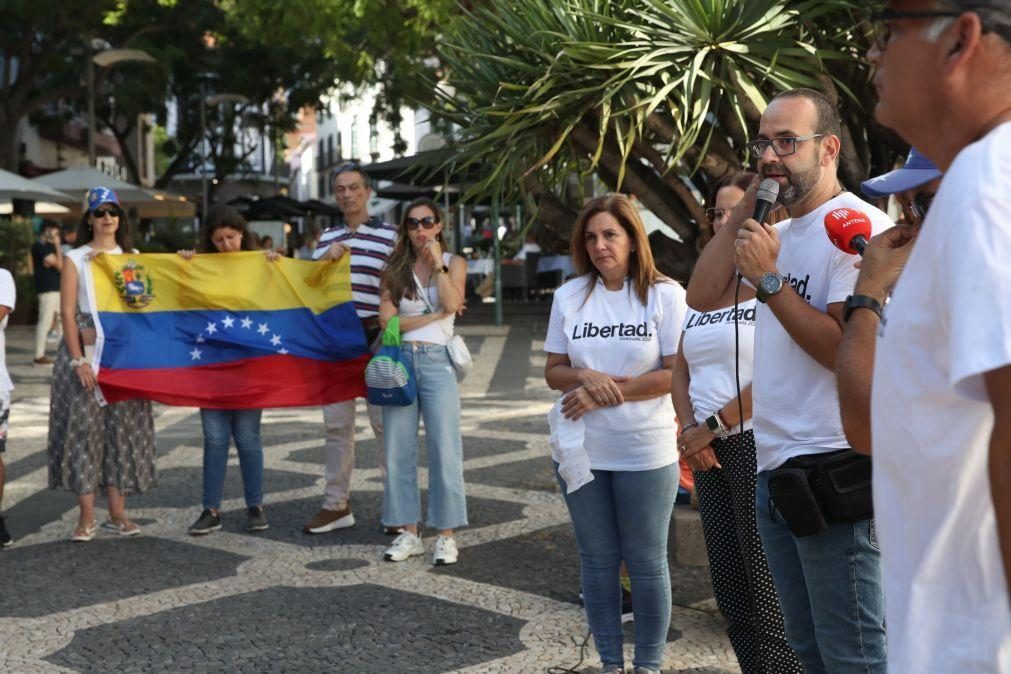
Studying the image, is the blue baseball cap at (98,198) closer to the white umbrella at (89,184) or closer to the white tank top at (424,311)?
the white tank top at (424,311)

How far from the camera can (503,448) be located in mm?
9797

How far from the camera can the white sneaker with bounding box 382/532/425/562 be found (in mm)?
6359

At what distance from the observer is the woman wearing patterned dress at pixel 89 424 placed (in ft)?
22.8

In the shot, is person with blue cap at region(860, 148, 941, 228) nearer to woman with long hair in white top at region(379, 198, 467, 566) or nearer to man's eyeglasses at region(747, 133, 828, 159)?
man's eyeglasses at region(747, 133, 828, 159)

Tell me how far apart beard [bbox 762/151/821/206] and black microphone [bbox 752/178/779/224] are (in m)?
0.04

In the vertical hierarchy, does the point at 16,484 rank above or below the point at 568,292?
below

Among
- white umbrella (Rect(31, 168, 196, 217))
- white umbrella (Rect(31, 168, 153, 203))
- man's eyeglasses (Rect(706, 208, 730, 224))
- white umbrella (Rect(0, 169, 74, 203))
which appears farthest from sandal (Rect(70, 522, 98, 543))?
white umbrella (Rect(31, 168, 153, 203))

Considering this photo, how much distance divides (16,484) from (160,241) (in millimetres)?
19452

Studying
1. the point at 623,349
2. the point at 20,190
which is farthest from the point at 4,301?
the point at 20,190

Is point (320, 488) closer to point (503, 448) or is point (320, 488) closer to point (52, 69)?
point (503, 448)

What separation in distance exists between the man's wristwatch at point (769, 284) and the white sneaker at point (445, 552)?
364 centimetres

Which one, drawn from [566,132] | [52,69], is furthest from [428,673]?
[52,69]

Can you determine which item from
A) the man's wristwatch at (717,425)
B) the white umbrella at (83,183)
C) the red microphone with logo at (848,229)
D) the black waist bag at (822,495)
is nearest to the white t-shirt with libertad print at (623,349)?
the man's wristwatch at (717,425)

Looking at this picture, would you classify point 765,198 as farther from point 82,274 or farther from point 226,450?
point 82,274
